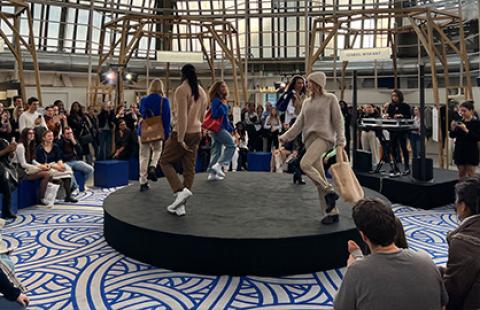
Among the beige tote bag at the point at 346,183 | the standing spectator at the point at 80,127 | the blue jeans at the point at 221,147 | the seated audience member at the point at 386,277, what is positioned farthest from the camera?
the standing spectator at the point at 80,127

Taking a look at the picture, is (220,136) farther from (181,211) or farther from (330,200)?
(330,200)

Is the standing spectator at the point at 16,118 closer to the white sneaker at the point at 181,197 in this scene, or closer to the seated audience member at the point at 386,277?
the white sneaker at the point at 181,197

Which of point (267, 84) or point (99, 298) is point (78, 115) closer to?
point (99, 298)

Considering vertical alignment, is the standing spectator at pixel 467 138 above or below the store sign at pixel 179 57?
below

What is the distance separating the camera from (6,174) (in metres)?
4.77

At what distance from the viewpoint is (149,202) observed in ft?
14.8

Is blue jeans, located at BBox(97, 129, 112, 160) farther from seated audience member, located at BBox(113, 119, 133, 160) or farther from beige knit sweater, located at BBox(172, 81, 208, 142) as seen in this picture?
beige knit sweater, located at BBox(172, 81, 208, 142)

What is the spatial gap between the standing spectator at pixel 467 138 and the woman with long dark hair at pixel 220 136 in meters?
2.94

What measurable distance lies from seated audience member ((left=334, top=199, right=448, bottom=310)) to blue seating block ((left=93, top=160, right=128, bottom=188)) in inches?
245

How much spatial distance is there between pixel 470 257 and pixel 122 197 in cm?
381

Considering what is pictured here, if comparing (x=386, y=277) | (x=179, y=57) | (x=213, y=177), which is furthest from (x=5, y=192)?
(x=179, y=57)

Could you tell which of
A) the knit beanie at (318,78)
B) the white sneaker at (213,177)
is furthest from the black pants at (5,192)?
the knit beanie at (318,78)

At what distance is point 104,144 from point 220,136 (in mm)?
3789

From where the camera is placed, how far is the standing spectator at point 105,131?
8.49 m
